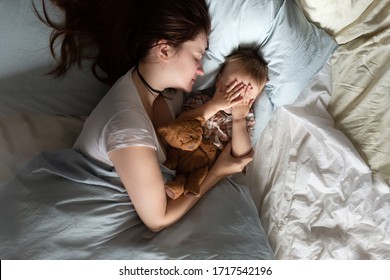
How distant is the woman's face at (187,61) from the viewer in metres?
1.04

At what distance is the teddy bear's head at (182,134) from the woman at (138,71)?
0.12ft

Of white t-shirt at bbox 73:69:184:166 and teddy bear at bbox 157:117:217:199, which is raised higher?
white t-shirt at bbox 73:69:184:166

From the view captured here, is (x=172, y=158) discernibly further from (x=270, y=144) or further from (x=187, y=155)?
(x=270, y=144)

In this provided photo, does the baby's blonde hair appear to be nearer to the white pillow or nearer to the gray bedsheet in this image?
the white pillow

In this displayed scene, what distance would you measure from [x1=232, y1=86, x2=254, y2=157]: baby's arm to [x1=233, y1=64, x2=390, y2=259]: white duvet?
9cm

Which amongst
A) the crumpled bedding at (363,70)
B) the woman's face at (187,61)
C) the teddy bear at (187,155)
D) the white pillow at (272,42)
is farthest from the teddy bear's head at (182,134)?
the crumpled bedding at (363,70)

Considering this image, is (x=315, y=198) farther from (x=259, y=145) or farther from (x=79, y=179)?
(x=79, y=179)

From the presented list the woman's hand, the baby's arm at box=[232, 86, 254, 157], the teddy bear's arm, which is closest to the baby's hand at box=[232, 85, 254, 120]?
the baby's arm at box=[232, 86, 254, 157]

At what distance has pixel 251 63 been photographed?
1177 mm

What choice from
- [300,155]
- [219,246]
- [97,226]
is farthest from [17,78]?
[300,155]

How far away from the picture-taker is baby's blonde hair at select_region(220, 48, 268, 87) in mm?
1171

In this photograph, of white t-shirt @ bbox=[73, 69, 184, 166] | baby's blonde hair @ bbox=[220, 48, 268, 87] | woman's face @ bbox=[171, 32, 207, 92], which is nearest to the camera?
white t-shirt @ bbox=[73, 69, 184, 166]

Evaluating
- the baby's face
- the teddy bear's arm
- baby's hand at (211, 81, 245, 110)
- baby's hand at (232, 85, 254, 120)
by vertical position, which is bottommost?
the teddy bear's arm

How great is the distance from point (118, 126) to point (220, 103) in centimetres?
38
